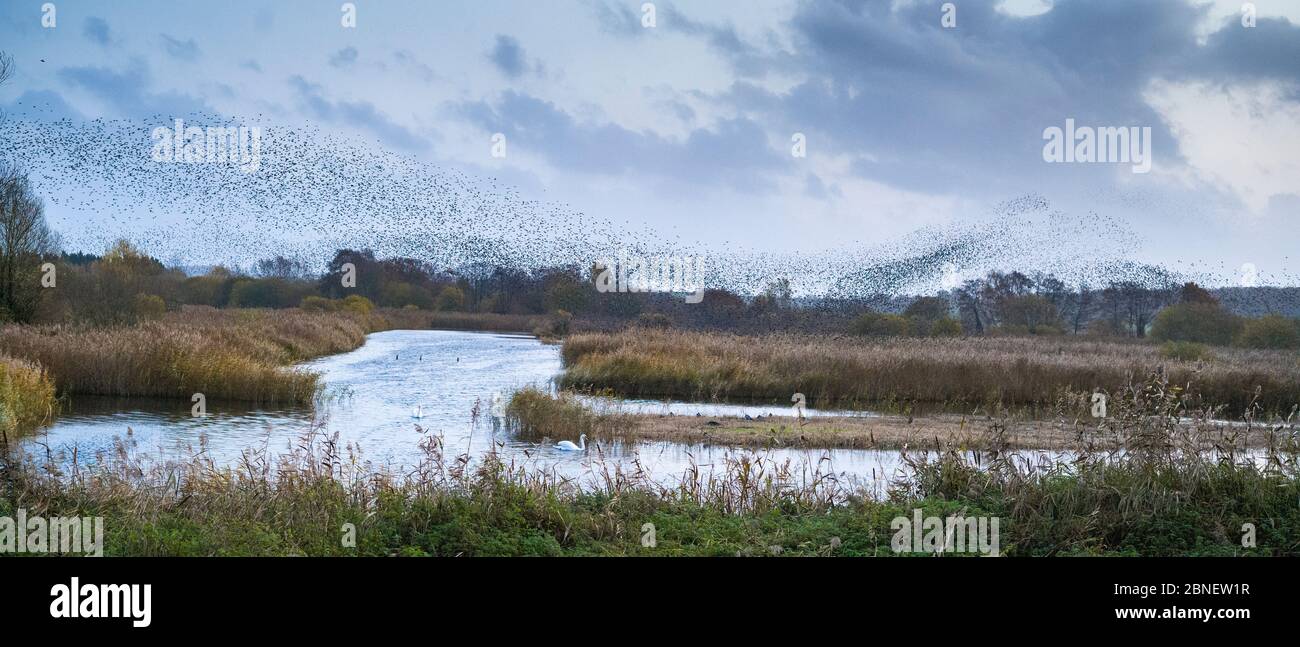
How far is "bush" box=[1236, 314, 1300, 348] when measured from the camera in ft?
128

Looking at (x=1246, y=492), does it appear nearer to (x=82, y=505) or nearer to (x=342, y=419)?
(x=82, y=505)

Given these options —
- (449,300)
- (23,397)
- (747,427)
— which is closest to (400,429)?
(747,427)

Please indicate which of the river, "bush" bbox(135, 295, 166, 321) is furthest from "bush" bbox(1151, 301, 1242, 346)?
"bush" bbox(135, 295, 166, 321)

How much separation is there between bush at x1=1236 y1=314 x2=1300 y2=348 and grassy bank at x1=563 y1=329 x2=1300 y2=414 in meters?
9.79

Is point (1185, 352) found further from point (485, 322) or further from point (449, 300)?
point (449, 300)

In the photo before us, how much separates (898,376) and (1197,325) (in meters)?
25.6

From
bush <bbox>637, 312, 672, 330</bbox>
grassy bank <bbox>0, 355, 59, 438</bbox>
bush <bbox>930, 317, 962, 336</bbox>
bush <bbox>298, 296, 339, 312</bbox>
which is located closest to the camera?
grassy bank <bbox>0, 355, 59, 438</bbox>

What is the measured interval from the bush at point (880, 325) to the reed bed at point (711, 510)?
120 feet

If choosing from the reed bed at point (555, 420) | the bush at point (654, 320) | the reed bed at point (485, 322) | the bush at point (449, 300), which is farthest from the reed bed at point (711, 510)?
the bush at point (449, 300)

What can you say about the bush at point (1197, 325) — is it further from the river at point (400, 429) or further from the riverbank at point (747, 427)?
the river at point (400, 429)

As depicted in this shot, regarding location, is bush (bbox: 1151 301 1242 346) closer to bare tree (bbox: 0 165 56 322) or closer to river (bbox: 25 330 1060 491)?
river (bbox: 25 330 1060 491)

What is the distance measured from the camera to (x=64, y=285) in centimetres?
3173

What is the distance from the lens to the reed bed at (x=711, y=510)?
7.25 meters

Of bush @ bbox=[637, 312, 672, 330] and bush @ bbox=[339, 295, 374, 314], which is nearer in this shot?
bush @ bbox=[637, 312, 672, 330]
